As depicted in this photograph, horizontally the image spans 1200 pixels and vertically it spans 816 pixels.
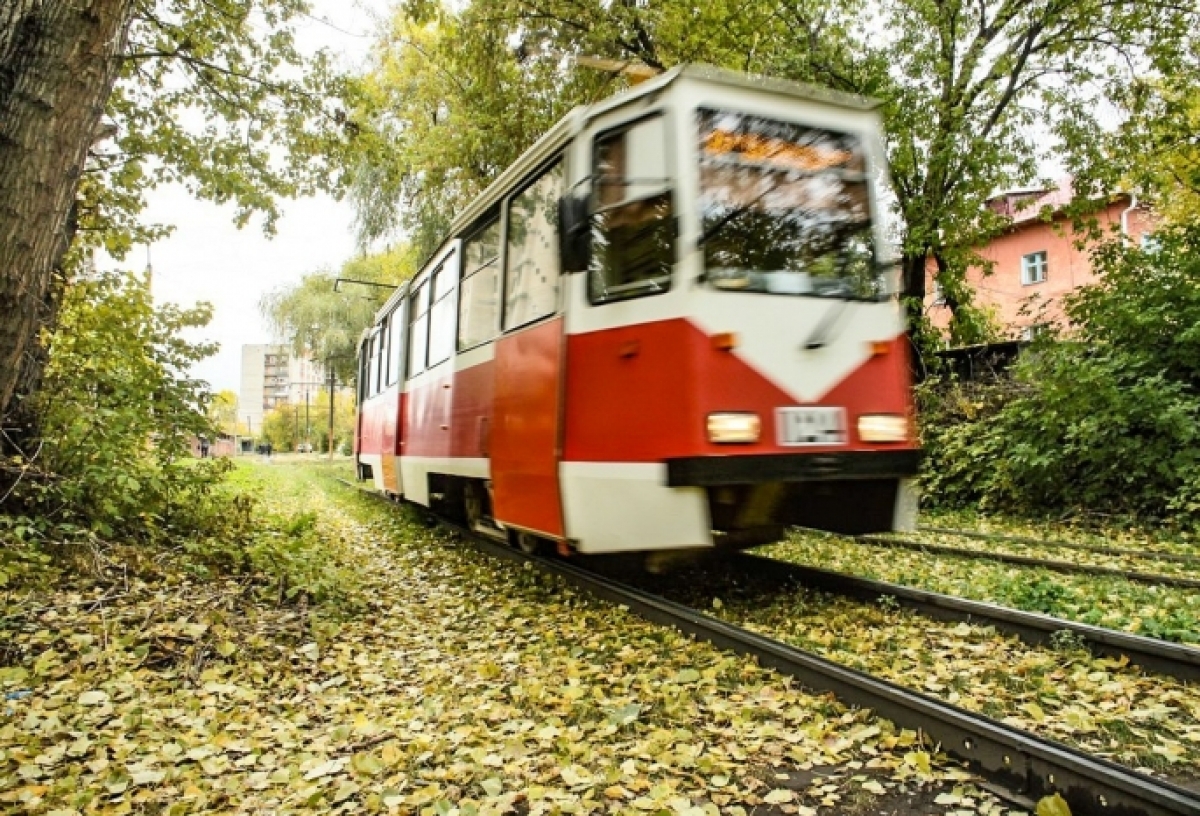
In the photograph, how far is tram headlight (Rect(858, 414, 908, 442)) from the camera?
191 inches

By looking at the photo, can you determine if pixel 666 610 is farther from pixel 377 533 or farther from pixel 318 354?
pixel 318 354

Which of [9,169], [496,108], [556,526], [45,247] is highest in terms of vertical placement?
[496,108]

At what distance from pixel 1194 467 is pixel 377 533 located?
32.5 ft

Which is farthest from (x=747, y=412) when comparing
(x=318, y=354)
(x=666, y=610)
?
(x=318, y=354)

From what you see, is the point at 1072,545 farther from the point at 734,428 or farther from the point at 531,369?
the point at 531,369

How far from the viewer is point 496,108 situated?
14258 millimetres

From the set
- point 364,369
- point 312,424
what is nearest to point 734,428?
point 364,369

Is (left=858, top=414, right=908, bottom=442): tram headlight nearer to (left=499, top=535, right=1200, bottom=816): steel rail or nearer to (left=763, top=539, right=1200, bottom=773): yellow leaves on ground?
(left=763, top=539, right=1200, bottom=773): yellow leaves on ground

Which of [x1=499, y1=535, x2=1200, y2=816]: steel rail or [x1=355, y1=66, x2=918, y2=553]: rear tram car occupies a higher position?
[x1=355, y1=66, x2=918, y2=553]: rear tram car

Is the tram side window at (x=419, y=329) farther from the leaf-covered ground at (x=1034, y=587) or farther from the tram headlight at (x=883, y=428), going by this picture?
the tram headlight at (x=883, y=428)

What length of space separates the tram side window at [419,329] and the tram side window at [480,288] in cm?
164

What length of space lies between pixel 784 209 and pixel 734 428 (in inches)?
59.0

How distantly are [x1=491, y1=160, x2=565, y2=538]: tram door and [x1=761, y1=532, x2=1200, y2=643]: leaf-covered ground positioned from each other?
301 cm

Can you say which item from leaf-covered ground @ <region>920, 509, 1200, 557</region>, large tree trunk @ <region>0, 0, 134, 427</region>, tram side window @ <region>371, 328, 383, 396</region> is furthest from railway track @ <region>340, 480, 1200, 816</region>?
tram side window @ <region>371, 328, 383, 396</region>
